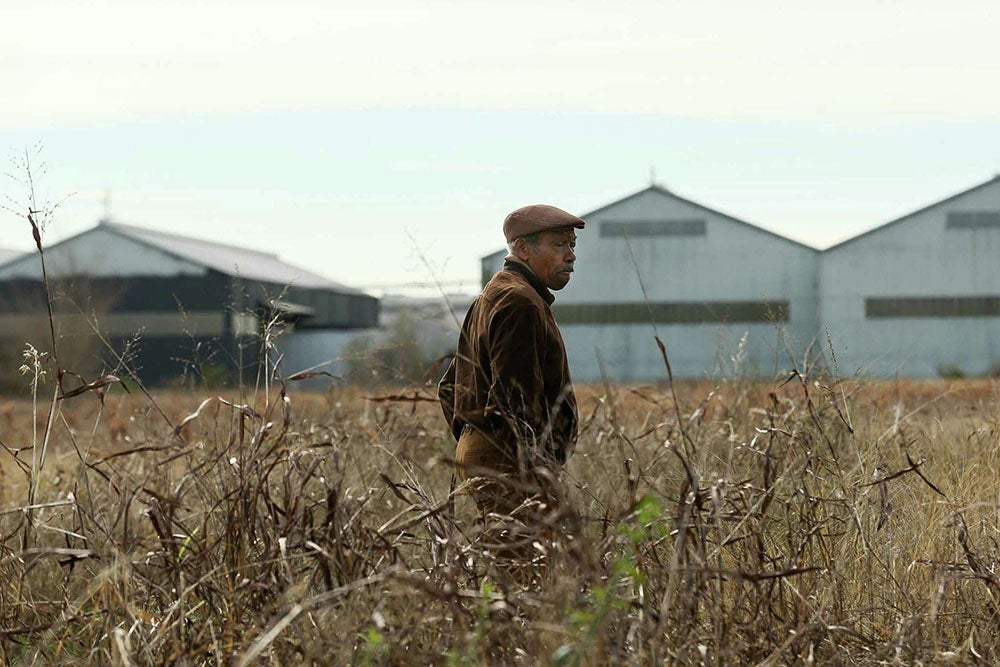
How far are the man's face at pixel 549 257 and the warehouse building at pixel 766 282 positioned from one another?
108ft

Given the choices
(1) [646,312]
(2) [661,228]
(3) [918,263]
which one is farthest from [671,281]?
(3) [918,263]

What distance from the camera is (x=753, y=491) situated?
3871 millimetres

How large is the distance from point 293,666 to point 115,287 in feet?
128

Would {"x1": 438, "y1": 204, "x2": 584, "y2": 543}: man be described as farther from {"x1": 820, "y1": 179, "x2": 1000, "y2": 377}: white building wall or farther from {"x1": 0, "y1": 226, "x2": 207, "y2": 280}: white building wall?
{"x1": 0, "y1": 226, "x2": 207, "y2": 280}: white building wall

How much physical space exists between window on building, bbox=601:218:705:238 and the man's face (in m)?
35.2

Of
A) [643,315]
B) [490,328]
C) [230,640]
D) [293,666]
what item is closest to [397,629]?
[293,666]

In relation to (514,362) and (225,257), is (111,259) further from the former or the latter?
(514,362)

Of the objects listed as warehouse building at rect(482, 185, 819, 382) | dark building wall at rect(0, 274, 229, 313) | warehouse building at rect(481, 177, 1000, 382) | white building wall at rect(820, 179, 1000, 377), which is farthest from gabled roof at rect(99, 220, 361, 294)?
white building wall at rect(820, 179, 1000, 377)

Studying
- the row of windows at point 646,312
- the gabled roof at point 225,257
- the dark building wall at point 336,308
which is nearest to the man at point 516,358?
the gabled roof at point 225,257

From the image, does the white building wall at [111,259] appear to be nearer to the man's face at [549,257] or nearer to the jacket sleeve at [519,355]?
the man's face at [549,257]

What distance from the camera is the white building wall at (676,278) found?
1550 inches

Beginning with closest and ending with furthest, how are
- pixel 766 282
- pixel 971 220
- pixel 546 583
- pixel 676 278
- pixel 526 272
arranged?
pixel 546 583
pixel 526 272
pixel 971 220
pixel 766 282
pixel 676 278

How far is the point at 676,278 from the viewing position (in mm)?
39594

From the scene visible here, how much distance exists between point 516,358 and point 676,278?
3562cm
